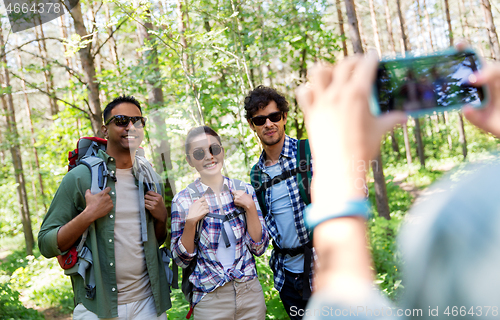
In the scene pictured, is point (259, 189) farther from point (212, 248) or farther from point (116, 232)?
point (116, 232)

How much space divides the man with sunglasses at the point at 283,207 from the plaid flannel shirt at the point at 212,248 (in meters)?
0.17

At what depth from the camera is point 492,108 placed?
702mm

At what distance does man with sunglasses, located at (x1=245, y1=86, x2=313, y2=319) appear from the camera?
264cm

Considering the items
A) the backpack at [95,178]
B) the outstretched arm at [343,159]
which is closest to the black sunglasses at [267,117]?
the backpack at [95,178]

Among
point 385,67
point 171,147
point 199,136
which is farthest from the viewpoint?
point 171,147

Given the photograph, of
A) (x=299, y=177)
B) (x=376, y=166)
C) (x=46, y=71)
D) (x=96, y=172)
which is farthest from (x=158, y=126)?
(x=46, y=71)

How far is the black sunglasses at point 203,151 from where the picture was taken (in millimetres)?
2793

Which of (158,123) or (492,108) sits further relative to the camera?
(158,123)

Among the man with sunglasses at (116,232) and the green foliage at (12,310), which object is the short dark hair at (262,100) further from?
the green foliage at (12,310)

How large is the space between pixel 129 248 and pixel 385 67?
2.39m

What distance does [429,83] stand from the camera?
3.12 ft

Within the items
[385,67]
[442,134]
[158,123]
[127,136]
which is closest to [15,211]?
→ [158,123]

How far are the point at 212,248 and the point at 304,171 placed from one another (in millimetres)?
946

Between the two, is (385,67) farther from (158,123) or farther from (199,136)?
(158,123)
